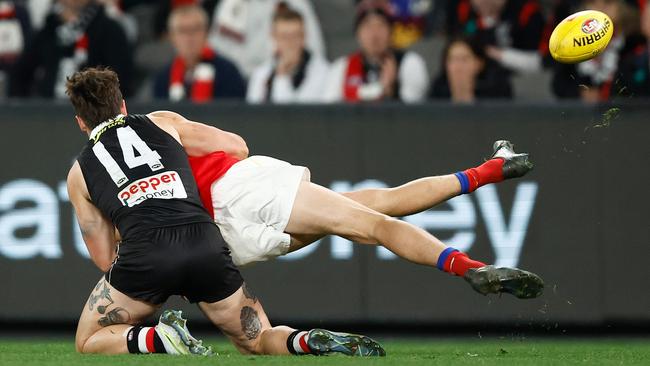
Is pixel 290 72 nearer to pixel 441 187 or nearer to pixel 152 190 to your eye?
pixel 441 187

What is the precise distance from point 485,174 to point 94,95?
7.61 feet

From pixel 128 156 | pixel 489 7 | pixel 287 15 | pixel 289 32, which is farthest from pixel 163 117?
pixel 489 7

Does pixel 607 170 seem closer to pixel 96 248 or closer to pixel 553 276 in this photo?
pixel 553 276

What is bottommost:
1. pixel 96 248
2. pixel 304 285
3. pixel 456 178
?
pixel 304 285

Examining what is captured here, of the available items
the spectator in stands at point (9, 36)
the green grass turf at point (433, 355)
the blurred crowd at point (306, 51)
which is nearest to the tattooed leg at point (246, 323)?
the green grass turf at point (433, 355)

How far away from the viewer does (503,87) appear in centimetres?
1192

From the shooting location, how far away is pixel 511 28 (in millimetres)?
12664

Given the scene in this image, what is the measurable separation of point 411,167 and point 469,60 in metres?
1.54

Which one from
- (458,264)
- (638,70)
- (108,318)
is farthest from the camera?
Result: (638,70)

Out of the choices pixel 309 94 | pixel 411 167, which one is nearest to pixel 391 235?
pixel 411 167

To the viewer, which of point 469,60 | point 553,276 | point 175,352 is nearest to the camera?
point 175,352

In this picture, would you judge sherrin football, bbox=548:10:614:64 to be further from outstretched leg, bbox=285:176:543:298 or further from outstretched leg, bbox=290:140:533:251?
outstretched leg, bbox=285:176:543:298

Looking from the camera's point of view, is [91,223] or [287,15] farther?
[287,15]

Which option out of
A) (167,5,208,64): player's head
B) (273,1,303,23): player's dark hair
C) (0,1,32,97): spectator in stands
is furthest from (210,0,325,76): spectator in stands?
(0,1,32,97): spectator in stands
